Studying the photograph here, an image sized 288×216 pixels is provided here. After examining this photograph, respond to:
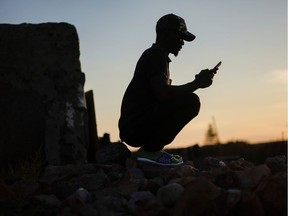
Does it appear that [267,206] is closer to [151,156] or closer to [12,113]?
[151,156]

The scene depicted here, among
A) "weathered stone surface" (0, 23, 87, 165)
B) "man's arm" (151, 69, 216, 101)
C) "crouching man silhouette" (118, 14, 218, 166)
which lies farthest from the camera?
"weathered stone surface" (0, 23, 87, 165)

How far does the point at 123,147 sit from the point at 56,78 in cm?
121

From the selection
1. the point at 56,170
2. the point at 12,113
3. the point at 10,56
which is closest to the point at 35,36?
the point at 10,56

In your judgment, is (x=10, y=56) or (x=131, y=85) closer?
(x=131, y=85)

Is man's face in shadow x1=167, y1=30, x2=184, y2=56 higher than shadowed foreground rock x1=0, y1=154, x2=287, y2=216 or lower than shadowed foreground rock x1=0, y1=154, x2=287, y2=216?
higher

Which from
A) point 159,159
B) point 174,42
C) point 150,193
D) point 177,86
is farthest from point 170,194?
point 174,42

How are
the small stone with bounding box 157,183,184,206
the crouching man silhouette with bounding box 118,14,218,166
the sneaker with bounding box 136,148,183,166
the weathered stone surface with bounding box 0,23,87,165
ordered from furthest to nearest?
the weathered stone surface with bounding box 0,23,87,165, the sneaker with bounding box 136,148,183,166, the crouching man silhouette with bounding box 118,14,218,166, the small stone with bounding box 157,183,184,206

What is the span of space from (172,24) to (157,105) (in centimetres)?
77

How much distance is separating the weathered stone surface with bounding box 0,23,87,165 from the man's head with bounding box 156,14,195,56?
149cm

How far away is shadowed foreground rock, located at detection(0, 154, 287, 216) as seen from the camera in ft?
9.51

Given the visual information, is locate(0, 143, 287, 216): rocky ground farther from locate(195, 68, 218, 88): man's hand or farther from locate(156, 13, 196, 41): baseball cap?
locate(156, 13, 196, 41): baseball cap

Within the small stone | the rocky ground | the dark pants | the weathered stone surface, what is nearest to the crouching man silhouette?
the dark pants

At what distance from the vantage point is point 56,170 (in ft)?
15.1

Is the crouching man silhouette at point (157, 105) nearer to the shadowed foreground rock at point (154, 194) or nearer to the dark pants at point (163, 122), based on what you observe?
the dark pants at point (163, 122)
